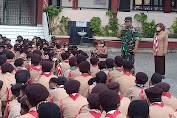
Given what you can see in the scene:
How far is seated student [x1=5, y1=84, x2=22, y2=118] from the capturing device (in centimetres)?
431

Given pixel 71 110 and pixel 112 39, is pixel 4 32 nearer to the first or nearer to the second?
pixel 112 39

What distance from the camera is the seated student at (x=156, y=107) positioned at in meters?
4.27

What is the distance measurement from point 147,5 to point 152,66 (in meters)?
8.02

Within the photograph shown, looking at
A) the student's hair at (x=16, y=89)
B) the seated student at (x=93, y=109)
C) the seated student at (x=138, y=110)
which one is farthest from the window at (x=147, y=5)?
the seated student at (x=138, y=110)

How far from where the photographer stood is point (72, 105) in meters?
4.49

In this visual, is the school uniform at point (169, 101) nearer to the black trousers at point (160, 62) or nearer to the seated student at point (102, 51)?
the black trousers at point (160, 62)

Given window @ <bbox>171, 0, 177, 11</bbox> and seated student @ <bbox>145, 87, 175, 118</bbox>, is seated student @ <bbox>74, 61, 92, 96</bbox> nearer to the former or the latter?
seated student @ <bbox>145, 87, 175, 118</bbox>

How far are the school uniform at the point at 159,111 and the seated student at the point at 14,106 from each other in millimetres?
1754

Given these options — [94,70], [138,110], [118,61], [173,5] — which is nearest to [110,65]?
[118,61]

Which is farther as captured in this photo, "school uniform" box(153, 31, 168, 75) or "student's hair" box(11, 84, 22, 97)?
"school uniform" box(153, 31, 168, 75)

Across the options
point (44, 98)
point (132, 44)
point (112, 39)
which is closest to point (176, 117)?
point (44, 98)

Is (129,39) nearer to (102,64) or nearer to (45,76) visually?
(102,64)

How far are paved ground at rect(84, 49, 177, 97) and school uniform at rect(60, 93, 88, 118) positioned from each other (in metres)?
4.81

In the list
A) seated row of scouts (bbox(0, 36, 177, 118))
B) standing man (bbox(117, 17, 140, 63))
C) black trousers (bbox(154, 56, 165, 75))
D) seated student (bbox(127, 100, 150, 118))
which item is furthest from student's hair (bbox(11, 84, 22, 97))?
black trousers (bbox(154, 56, 165, 75))
